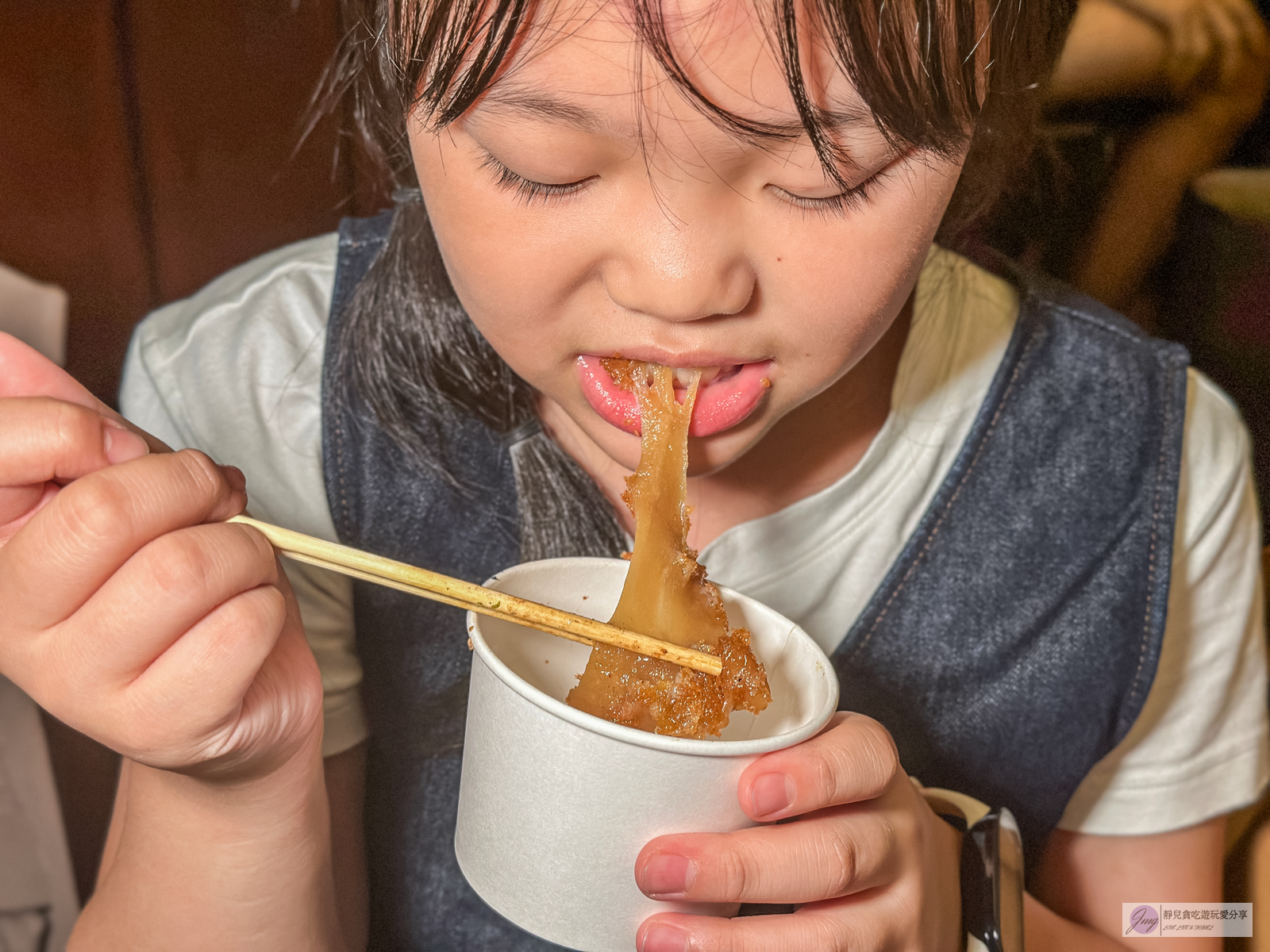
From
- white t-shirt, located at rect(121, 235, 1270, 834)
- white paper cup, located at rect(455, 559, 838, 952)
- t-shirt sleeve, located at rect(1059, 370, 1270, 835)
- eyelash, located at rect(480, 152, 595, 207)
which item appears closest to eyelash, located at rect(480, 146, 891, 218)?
eyelash, located at rect(480, 152, 595, 207)

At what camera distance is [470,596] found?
1.14 ft

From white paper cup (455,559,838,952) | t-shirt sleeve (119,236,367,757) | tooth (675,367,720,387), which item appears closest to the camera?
white paper cup (455,559,838,952)

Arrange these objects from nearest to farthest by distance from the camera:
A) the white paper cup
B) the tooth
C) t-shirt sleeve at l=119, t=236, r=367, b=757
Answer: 1. the white paper cup
2. the tooth
3. t-shirt sleeve at l=119, t=236, r=367, b=757

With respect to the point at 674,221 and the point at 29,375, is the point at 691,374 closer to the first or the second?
the point at 674,221

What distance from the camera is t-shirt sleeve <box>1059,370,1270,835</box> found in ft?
2.12

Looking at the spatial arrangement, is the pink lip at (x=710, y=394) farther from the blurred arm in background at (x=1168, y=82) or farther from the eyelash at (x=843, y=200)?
the blurred arm in background at (x=1168, y=82)

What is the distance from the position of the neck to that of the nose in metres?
0.23

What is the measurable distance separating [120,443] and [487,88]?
184 mm

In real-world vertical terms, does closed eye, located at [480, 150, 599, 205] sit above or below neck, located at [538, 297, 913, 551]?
above

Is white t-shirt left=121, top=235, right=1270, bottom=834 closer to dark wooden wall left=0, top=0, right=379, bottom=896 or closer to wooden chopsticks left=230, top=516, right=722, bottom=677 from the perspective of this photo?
dark wooden wall left=0, top=0, right=379, bottom=896

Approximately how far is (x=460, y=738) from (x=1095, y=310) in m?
0.47

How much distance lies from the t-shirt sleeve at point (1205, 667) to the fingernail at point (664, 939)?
39cm

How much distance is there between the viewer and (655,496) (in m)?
0.43

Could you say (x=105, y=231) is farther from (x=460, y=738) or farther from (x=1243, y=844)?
(x=1243, y=844)
